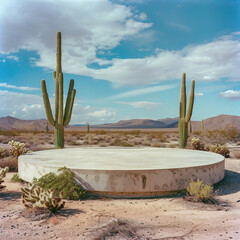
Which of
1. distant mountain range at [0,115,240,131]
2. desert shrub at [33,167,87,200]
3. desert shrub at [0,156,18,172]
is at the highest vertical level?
distant mountain range at [0,115,240,131]

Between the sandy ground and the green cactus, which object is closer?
the sandy ground

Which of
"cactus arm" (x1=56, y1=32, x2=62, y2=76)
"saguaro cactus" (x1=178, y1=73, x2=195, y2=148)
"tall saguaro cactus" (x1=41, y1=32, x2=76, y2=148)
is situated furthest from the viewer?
"saguaro cactus" (x1=178, y1=73, x2=195, y2=148)

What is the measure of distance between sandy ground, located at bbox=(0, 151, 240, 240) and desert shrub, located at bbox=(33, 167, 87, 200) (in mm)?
265

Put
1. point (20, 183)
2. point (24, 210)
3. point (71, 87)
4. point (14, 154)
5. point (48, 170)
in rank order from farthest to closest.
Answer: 1. point (71, 87)
2. point (14, 154)
3. point (20, 183)
4. point (48, 170)
5. point (24, 210)

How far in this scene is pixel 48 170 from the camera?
8.15m

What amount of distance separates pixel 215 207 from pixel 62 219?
348 cm

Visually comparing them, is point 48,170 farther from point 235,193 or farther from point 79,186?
point 235,193

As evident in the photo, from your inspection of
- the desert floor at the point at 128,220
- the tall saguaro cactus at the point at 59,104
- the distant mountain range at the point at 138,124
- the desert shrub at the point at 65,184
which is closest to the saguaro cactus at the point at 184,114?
the tall saguaro cactus at the point at 59,104

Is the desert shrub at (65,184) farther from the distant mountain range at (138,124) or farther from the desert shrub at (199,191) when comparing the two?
the distant mountain range at (138,124)

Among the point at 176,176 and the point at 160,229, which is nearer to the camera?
the point at 160,229

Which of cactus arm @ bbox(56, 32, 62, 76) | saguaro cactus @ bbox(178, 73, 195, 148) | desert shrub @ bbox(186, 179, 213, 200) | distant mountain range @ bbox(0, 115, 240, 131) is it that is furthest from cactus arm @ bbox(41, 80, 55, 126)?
distant mountain range @ bbox(0, 115, 240, 131)

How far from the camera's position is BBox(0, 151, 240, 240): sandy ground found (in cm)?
520

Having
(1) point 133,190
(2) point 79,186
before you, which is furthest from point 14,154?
(1) point 133,190

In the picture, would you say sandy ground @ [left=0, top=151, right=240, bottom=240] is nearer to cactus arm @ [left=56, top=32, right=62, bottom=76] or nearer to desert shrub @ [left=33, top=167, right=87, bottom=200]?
desert shrub @ [left=33, top=167, right=87, bottom=200]
